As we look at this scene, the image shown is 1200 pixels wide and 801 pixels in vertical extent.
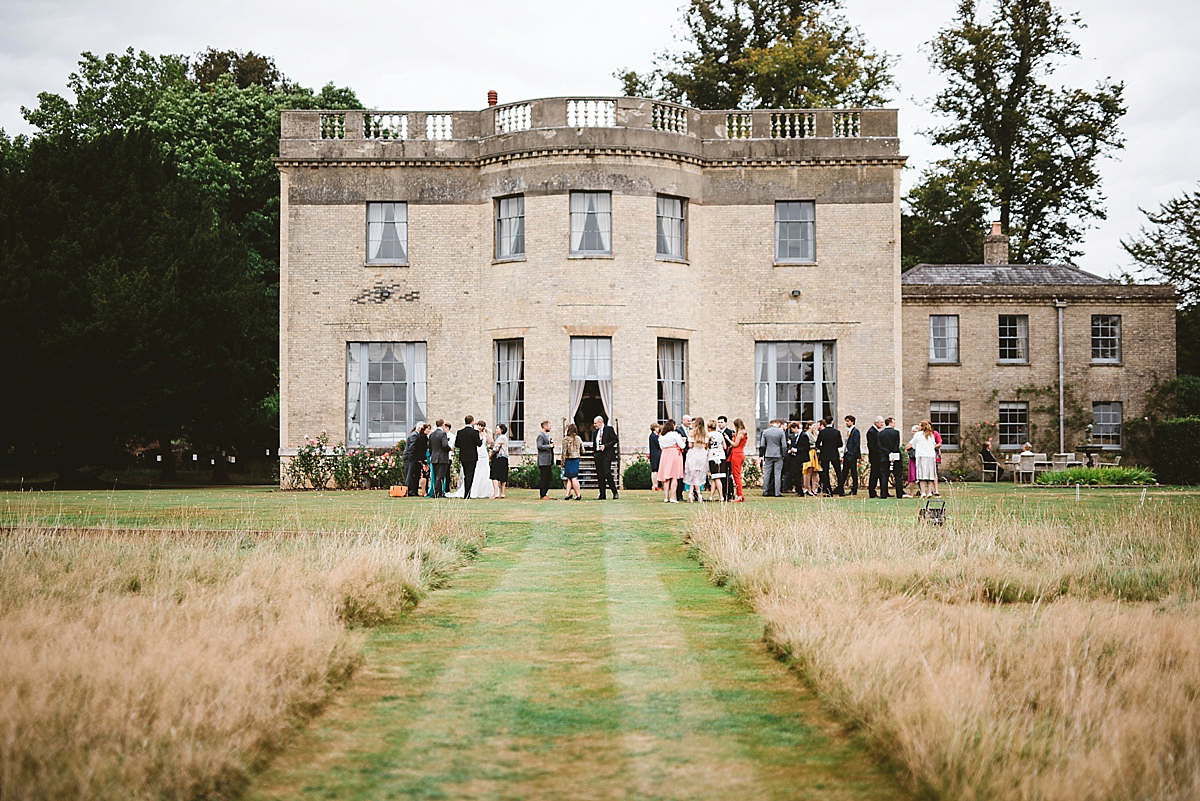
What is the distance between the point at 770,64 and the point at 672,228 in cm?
1430

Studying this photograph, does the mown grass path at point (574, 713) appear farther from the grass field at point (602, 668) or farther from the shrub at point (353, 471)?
the shrub at point (353, 471)

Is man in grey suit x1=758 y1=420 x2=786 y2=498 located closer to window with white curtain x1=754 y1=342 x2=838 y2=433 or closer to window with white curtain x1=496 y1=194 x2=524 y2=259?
window with white curtain x1=754 y1=342 x2=838 y2=433

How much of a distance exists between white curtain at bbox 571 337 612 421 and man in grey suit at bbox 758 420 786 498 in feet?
13.5

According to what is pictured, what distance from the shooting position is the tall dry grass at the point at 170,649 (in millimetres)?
4836

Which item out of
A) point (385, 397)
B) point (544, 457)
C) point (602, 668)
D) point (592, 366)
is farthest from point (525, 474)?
point (602, 668)

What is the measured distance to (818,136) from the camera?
2884 cm

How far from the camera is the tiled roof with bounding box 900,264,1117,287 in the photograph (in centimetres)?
3847

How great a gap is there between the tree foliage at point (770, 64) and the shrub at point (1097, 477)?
15.4 m

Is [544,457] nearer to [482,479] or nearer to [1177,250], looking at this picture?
[482,479]

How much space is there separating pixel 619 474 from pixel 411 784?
2145 centimetres

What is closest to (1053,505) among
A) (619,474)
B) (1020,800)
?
(619,474)

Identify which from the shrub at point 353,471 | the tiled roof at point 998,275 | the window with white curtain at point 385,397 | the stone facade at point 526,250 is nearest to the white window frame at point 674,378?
the stone facade at point 526,250

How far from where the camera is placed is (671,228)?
1102 inches

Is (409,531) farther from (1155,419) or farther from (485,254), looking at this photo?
(1155,419)
